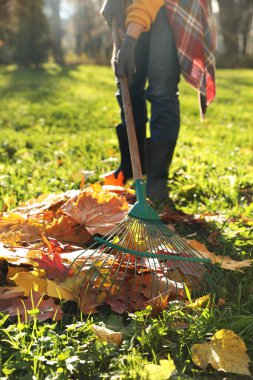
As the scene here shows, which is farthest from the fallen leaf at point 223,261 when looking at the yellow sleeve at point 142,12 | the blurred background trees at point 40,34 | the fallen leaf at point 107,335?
the blurred background trees at point 40,34

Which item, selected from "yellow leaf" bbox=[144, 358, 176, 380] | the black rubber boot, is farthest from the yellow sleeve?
"yellow leaf" bbox=[144, 358, 176, 380]

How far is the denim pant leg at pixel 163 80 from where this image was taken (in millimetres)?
2637

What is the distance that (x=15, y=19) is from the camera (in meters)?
17.0

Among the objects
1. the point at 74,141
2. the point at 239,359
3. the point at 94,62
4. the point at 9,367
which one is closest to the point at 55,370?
the point at 9,367

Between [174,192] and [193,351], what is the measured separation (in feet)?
5.21

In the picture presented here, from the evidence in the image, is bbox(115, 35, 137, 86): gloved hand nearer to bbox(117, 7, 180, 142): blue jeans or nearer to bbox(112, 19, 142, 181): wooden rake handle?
bbox(112, 19, 142, 181): wooden rake handle

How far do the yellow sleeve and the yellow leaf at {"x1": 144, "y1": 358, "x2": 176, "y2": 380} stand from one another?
1.56 m

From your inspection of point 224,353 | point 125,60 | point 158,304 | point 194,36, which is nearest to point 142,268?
point 158,304

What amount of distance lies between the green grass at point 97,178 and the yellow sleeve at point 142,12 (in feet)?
3.22

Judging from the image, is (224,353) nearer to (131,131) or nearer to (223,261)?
(223,261)

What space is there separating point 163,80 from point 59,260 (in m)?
1.30

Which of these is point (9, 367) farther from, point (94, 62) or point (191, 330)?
point (94, 62)

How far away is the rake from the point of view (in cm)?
169

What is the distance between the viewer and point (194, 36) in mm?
2664
